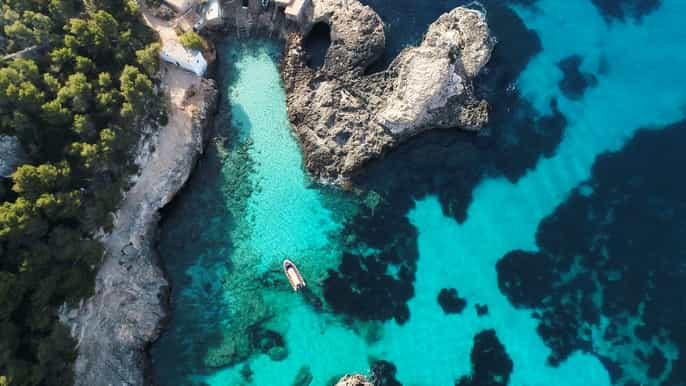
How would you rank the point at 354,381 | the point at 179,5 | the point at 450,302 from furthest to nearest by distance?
the point at 179,5 < the point at 450,302 < the point at 354,381

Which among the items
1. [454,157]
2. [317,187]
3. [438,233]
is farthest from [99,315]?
[454,157]

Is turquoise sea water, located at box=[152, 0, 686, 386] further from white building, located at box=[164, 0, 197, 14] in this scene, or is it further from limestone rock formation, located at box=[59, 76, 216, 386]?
white building, located at box=[164, 0, 197, 14]

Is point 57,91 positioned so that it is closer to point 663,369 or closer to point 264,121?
point 264,121

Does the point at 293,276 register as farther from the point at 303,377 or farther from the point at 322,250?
the point at 303,377

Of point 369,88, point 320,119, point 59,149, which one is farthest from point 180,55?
point 369,88

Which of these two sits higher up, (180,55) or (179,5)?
(179,5)

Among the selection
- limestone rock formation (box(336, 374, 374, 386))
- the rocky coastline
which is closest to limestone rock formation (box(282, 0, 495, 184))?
the rocky coastline
